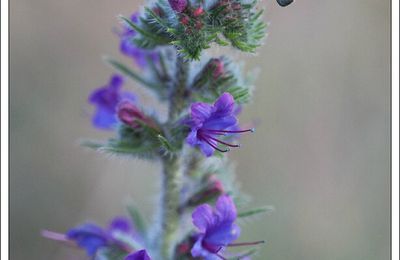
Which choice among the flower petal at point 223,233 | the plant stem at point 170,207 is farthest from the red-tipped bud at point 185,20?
the flower petal at point 223,233

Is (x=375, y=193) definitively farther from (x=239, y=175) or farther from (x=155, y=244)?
(x=155, y=244)

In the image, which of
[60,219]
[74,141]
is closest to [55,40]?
[74,141]

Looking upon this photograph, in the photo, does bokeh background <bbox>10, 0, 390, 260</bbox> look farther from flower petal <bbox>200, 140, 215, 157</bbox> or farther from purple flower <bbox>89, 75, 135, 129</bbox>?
flower petal <bbox>200, 140, 215, 157</bbox>

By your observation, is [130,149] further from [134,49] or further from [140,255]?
[134,49]

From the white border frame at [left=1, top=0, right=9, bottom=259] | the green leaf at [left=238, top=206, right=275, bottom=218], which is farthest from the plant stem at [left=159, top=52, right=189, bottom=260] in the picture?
the white border frame at [left=1, top=0, right=9, bottom=259]

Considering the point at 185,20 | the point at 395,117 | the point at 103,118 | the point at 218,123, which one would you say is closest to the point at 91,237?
the point at 103,118

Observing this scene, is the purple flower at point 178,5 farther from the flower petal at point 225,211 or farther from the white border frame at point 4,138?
the white border frame at point 4,138

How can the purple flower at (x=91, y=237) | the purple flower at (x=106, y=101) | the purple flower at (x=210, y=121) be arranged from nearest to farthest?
the purple flower at (x=210, y=121)
the purple flower at (x=91, y=237)
the purple flower at (x=106, y=101)
